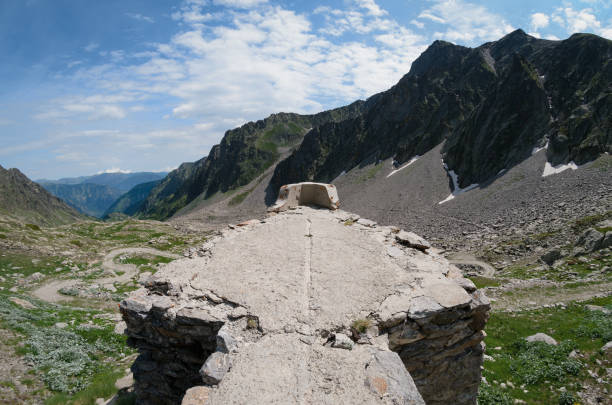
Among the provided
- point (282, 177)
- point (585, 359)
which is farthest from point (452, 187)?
point (282, 177)

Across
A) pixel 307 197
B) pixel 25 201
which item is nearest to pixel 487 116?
pixel 307 197

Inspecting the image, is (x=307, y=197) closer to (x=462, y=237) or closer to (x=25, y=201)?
(x=462, y=237)

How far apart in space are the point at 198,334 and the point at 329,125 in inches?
5884

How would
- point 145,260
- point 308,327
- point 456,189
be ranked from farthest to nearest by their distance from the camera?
point 456,189 < point 145,260 < point 308,327

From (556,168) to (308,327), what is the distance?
69.7m

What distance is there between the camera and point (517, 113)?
252 ft

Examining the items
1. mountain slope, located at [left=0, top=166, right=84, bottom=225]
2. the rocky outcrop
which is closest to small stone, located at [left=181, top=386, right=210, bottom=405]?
the rocky outcrop

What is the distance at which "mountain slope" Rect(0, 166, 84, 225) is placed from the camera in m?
163

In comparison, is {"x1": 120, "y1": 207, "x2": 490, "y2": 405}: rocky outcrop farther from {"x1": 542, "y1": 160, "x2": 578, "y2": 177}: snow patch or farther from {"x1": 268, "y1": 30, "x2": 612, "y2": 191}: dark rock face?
{"x1": 268, "y1": 30, "x2": 612, "y2": 191}: dark rock face

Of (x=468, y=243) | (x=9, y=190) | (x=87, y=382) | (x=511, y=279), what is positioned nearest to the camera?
(x=87, y=382)

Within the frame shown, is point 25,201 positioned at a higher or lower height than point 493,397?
higher

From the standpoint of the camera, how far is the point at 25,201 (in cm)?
17862

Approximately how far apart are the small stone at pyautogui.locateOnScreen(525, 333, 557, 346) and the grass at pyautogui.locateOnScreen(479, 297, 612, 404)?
0.32 m

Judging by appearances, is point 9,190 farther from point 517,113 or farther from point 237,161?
point 517,113
